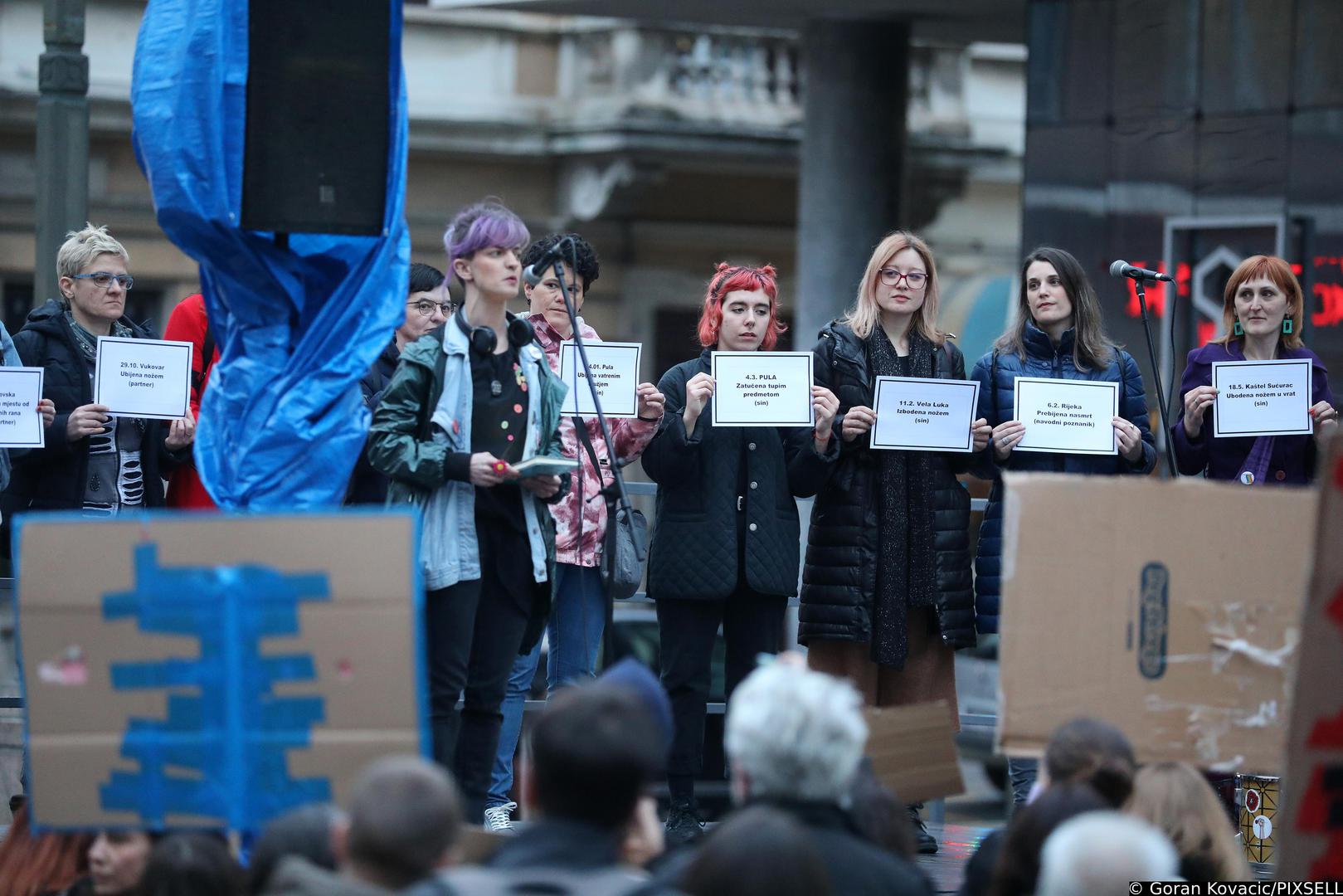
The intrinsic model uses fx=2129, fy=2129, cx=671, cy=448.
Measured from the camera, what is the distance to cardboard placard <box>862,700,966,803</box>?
5672 mm

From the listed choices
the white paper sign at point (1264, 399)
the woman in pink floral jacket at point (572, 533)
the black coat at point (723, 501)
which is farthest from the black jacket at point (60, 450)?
the white paper sign at point (1264, 399)

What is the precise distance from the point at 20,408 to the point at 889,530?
9.63 feet

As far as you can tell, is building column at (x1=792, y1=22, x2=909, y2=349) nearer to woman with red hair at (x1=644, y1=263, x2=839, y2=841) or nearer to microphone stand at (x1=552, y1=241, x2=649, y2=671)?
woman with red hair at (x1=644, y1=263, x2=839, y2=841)

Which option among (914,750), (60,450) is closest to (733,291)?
(914,750)

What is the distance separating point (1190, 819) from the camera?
15.7ft

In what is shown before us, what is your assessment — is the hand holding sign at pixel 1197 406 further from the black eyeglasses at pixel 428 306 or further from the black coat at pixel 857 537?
the black eyeglasses at pixel 428 306

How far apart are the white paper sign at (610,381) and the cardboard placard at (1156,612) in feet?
6.57

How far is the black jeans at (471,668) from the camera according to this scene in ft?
20.3

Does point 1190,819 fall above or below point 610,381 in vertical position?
below

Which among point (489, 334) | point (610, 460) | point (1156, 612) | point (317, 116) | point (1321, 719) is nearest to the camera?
point (1321, 719)

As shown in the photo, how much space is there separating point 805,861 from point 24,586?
2.05 metres

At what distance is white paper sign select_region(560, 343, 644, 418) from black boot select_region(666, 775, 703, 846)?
48.5 inches

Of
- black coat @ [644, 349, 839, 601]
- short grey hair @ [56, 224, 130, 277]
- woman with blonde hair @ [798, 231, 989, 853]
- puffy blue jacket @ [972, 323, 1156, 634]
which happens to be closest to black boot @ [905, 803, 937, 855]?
woman with blonde hair @ [798, 231, 989, 853]

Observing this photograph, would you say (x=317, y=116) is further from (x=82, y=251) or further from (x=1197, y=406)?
(x=1197, y=406)
